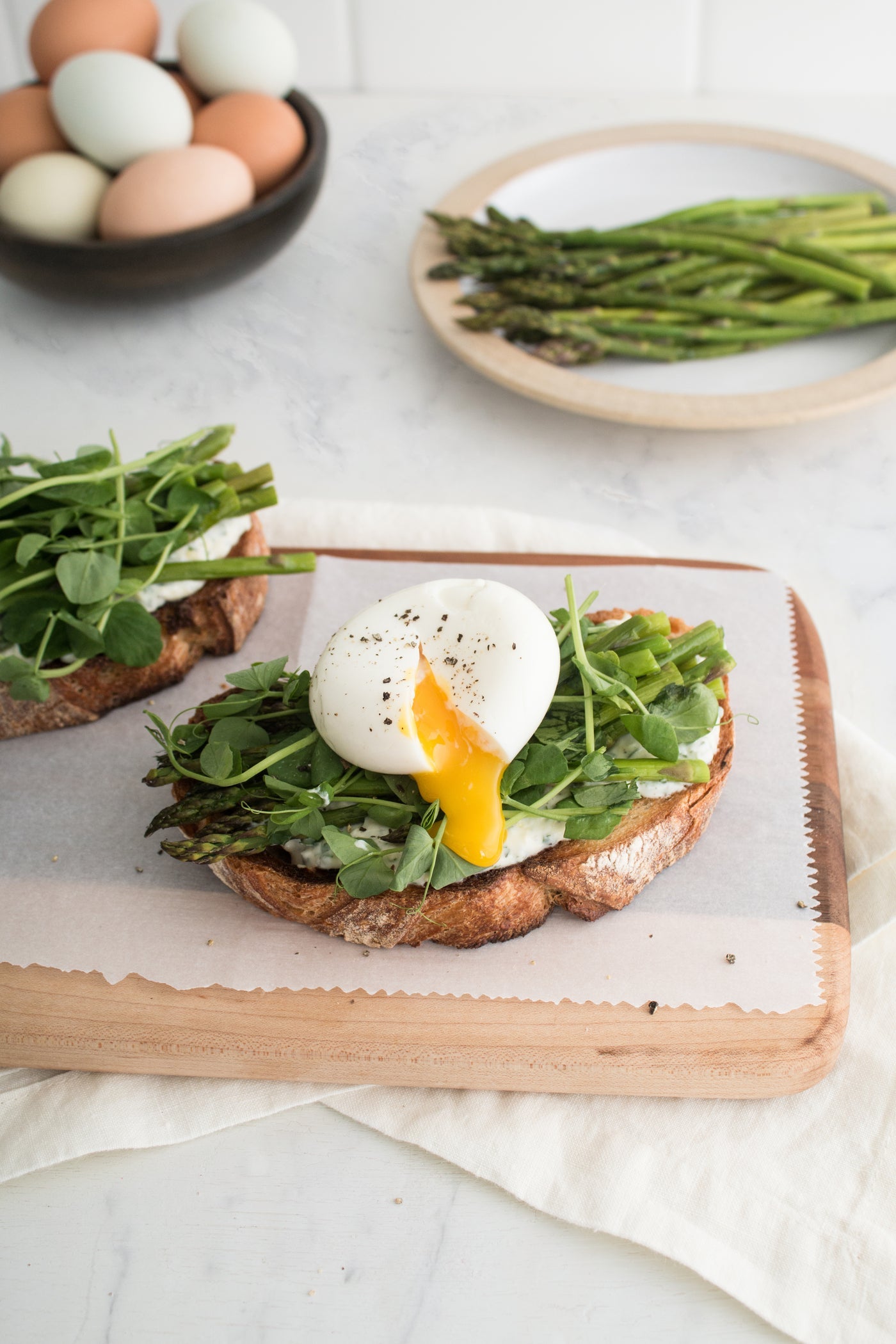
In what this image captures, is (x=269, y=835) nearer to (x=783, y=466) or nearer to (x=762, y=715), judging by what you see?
(x=762, y=715)

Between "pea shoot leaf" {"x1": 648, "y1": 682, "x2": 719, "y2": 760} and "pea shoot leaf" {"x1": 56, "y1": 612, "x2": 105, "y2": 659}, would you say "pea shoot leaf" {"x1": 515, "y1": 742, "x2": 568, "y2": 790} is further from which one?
"pea shoot leaf" {"x1": 56, "y1": 612, "x2": 105, "y2": 659}

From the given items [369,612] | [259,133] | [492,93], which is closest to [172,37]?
[492,93]

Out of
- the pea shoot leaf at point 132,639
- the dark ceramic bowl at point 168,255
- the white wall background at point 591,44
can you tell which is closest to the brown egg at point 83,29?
the dark ceramic bowl at point 168,255

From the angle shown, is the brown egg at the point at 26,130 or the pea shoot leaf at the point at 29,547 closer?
the pea shoot leaf at the point at 29,547

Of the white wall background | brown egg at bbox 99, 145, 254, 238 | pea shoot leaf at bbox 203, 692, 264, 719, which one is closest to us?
pea shoot leaf at bbox 203, 692, 264, 719

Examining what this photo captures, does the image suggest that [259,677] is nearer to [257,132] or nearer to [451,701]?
[451,701]

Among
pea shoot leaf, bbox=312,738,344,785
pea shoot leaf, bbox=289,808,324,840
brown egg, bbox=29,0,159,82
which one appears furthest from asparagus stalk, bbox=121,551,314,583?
brown egg, bbox=29,0,159,82

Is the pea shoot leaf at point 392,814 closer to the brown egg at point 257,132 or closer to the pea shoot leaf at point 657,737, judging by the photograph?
the pea shoot leaf at point 657,737
